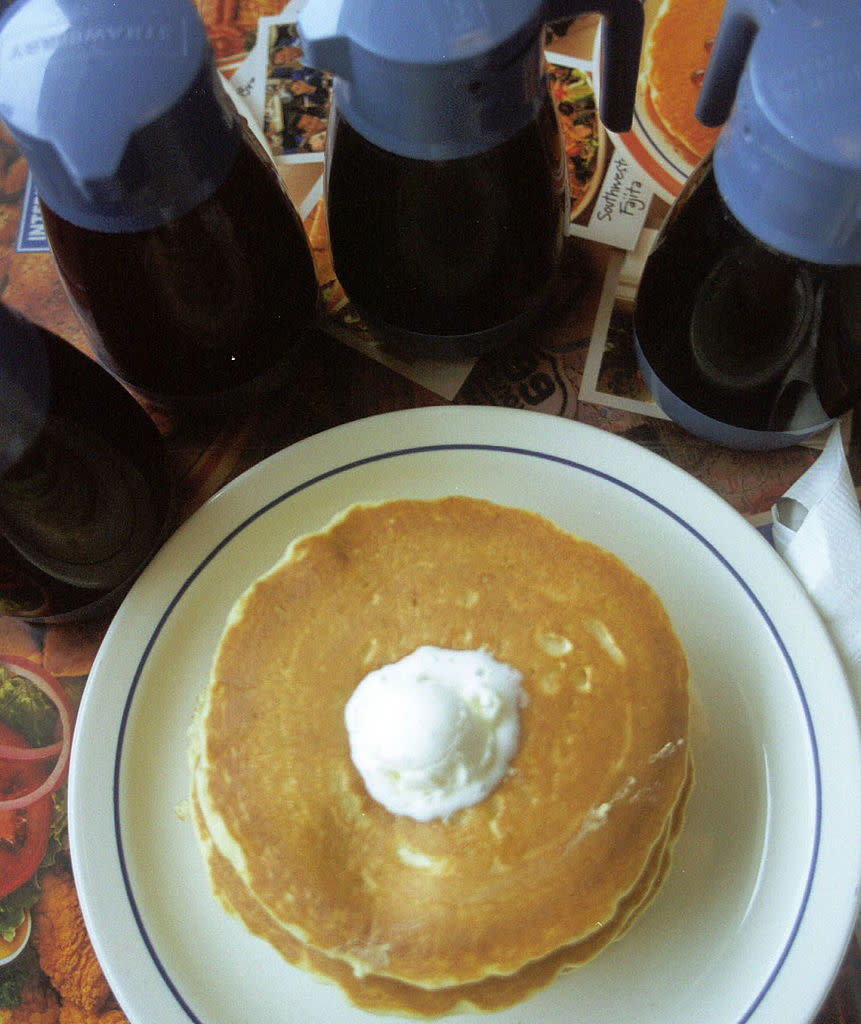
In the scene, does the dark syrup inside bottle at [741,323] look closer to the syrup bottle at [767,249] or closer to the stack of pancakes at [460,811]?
the syrup bottle at [767,249]

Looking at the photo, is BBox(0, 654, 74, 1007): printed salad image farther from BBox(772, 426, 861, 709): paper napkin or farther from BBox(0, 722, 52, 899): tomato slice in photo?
BBox(772, 426, 861, 709): paper napkin

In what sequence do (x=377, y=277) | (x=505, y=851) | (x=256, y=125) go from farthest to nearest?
1. (x=256, y=125)
2. (x=377, y=277)
3. (x=505, y=851)

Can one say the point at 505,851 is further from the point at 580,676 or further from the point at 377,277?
the point at 377,277

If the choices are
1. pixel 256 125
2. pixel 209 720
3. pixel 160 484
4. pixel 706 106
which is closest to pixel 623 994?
pixel 209 720

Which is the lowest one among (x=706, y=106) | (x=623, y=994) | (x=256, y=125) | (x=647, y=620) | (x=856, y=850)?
(x=623, y=994)

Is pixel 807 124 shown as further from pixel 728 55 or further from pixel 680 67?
pixel 680 67

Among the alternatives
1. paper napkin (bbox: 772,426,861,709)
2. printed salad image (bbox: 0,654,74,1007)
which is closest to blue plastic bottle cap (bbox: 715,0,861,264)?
paper napkin (bbox: 772,426,861,709)
